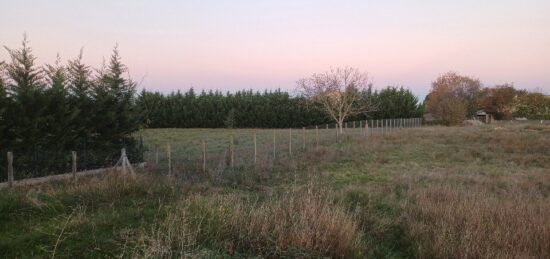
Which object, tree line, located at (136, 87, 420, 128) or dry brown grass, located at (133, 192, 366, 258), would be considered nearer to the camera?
dry brown grass, located at (133, 192, 366, 258)

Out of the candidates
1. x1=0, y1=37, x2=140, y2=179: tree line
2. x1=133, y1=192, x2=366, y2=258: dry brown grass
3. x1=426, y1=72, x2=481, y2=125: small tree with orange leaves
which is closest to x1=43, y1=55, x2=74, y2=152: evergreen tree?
x1=0, y1=37, x2=140, y2=179: tree line

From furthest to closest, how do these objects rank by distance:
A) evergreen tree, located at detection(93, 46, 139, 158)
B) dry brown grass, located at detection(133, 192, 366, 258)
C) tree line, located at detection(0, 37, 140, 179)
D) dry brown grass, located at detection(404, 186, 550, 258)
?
1. evergreen tree, located at detection(93, 46, 139, 158)
2. tree line, located at detection(0, 37, 140, 179)
3. dry brown grass, located at detection(404, 186, 550, 258)
4. dry brown grass, located at detection(133, 192, 366, 258)

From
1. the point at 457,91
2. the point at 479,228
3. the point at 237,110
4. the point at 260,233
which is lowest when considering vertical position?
the point at 479,228

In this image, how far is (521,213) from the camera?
271 inches

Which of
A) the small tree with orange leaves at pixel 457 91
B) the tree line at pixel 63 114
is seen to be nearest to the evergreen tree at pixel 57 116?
the tree line at pixel 63 114

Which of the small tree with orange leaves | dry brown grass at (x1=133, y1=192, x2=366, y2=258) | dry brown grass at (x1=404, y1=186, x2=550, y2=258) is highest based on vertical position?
the small tree with orange leaves

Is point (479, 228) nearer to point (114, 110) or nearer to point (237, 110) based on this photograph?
point (114, 110)

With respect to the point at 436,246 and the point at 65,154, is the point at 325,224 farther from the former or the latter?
the point at 65,154

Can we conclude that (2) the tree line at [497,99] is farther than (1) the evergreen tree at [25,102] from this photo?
Yes

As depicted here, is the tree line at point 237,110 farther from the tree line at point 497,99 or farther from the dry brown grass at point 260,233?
the dry brown grass at point 260,233

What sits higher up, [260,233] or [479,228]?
[260,233]

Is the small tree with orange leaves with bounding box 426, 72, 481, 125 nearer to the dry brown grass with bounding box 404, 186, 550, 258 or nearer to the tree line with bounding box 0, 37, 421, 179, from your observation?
the tree line with bounding box 0, 37, 421, 179

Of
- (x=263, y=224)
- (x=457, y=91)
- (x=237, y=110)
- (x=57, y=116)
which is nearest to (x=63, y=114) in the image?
(x=57, y=116)

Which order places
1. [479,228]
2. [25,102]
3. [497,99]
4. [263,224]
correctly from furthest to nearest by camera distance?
[497,99], [25,102], [479,228], [263,224]
